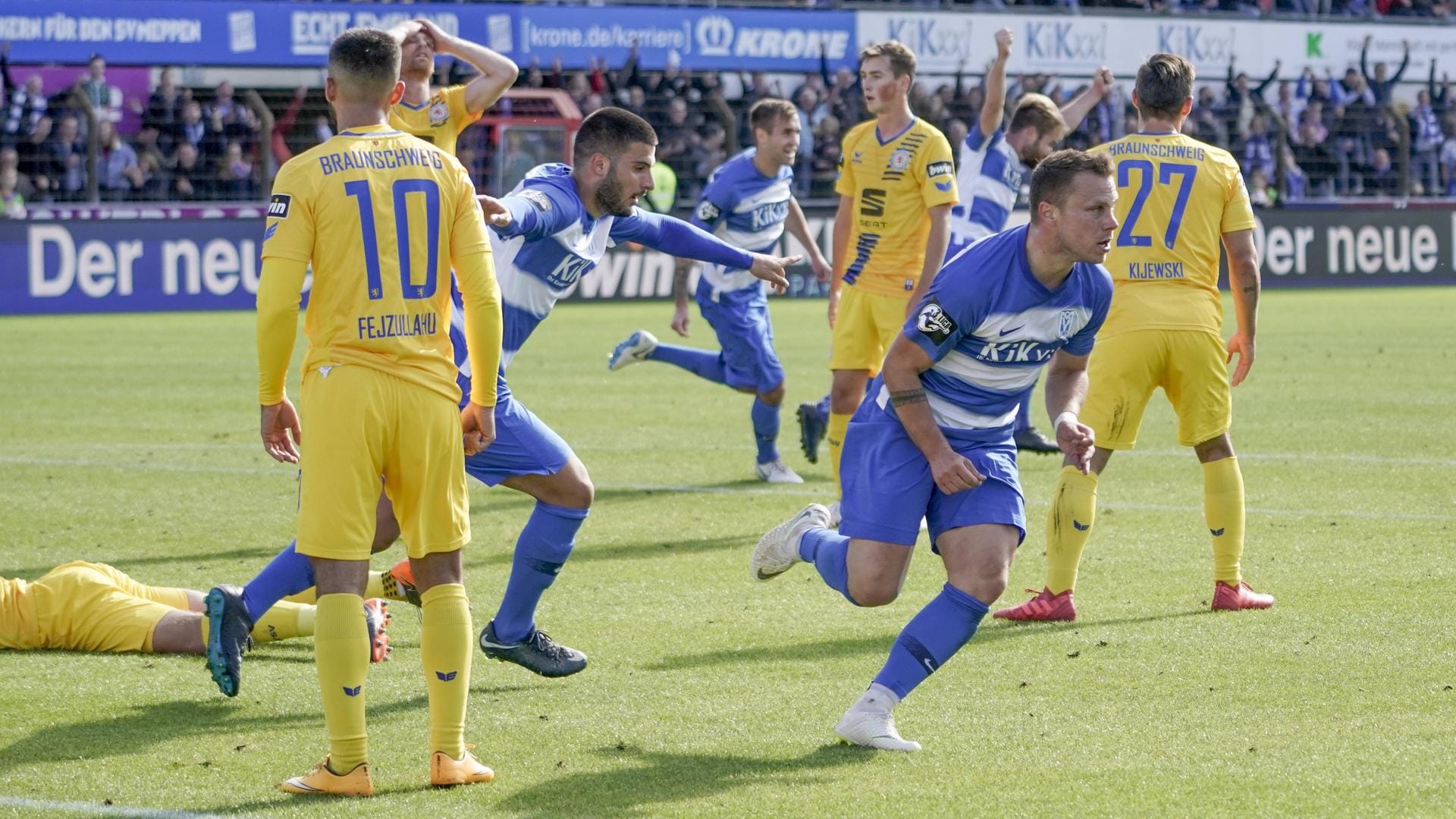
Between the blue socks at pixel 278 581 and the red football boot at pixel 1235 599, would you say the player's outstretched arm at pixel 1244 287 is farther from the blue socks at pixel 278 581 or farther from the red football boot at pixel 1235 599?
the blue socks at pixel 278 581

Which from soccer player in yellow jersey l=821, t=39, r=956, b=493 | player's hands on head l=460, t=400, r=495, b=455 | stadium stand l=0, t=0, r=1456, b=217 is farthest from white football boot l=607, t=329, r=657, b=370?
stadium stand l=0, t=0, r=1456, b=217

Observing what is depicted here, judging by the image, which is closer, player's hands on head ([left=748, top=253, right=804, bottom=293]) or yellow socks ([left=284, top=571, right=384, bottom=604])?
player's hands on head ([left=748, top=253, right=804, bottom=293])

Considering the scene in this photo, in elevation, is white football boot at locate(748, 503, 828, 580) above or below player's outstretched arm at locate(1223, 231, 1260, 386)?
below

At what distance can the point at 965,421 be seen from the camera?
5.48 m

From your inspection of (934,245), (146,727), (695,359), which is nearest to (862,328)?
(934,245)

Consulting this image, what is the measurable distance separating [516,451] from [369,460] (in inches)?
50.0

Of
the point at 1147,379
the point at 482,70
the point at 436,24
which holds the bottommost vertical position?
the point at 1147,379

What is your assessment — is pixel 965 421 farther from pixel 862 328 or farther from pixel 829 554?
pixel 862 328

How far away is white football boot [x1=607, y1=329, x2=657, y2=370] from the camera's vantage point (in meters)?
11.9

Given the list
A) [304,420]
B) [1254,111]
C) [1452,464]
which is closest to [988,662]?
[304,420]

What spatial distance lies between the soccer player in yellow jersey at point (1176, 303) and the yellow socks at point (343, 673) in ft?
10.3

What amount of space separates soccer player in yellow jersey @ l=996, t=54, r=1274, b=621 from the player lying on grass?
278 centimetres

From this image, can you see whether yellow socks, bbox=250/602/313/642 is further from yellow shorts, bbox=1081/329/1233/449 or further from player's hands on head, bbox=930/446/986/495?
yellow shorts, bbox=1081/329/1233/449

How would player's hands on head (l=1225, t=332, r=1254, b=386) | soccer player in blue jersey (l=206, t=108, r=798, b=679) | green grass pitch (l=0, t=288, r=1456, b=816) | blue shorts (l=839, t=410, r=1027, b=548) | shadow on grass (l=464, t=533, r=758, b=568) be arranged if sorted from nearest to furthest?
green grass pitch (l=0, t=288, r=1456, b=816), blue shorts (l=839, t=410, r=1027, b=548), soccer player in blue jersey (l=206, t=108, r=798, b=679), player's hands on head (l=1225, t=332, r=1254, b=386), shadow on grass (l=464, t=533, r=758, b=568)
